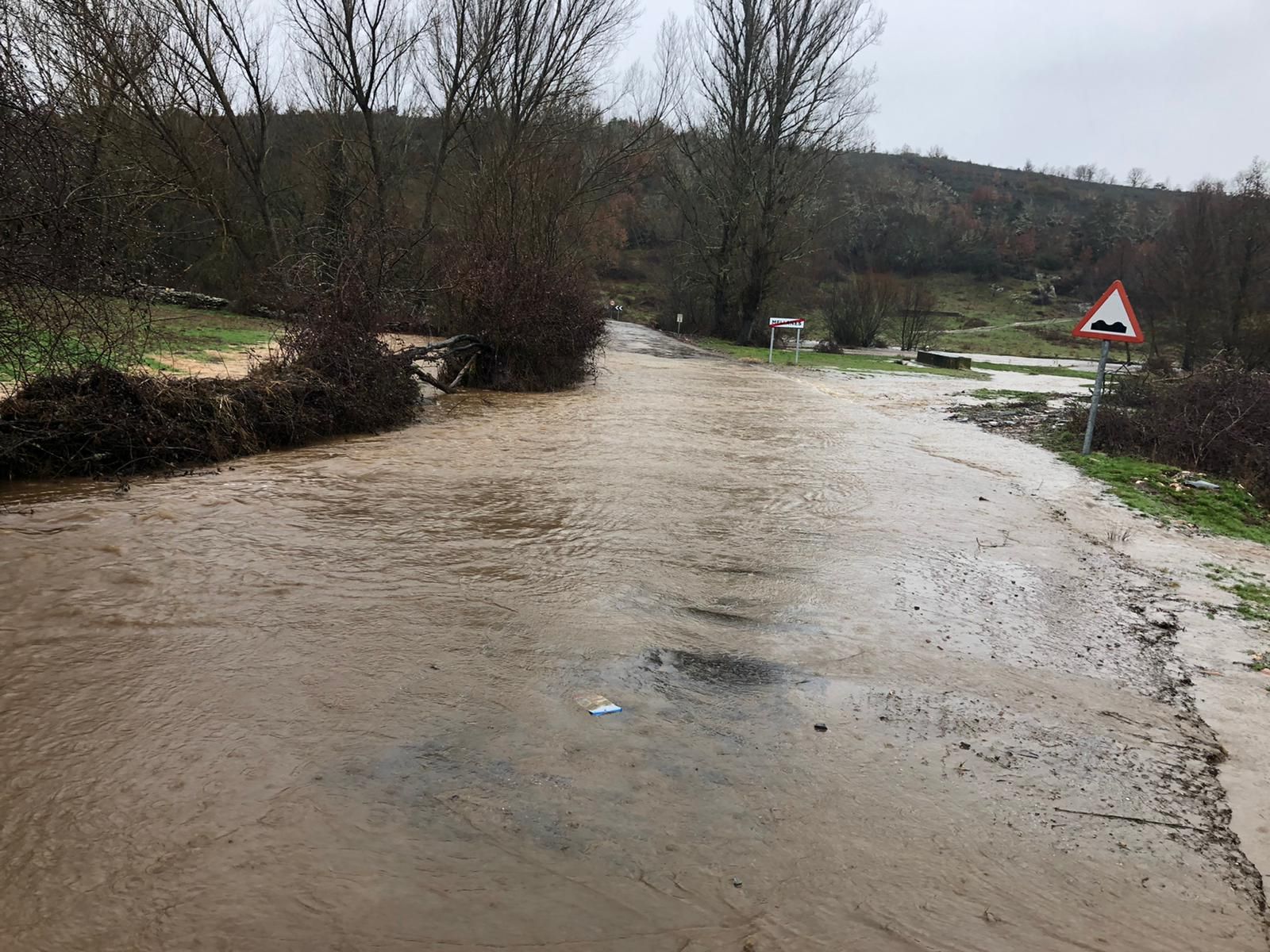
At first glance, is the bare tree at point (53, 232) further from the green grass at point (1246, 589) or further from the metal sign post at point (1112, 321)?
the metal sign post at point (1112, 321)

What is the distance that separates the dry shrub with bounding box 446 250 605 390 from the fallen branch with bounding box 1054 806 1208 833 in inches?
555

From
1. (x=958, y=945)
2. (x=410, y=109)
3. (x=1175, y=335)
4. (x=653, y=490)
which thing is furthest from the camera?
(x=1175, y=335)

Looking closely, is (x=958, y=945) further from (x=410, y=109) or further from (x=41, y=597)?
(x=410, y=109)

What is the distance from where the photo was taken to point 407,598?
17.9 ft

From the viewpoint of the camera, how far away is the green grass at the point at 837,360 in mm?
28906

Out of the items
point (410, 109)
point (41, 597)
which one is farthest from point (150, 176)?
point (410, 109)

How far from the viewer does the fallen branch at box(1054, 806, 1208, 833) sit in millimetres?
3453

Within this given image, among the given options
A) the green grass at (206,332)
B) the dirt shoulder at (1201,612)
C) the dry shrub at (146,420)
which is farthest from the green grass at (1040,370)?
the dry shrub at (146,420)

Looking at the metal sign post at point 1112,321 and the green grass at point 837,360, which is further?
the green grass at point 837,360

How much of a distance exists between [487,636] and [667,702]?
125 centimetres

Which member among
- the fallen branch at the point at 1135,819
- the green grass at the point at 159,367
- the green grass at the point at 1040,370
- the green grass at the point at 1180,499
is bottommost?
the fallen branch at the point at 1135,819

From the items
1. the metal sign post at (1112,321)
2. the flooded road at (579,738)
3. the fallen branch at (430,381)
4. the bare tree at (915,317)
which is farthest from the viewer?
the bare tree at (915,317)

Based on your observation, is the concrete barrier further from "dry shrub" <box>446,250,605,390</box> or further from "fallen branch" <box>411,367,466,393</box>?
"fallen branch" <box>411,367,466,393</box>

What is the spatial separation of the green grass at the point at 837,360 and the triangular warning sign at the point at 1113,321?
1640 centimetres
